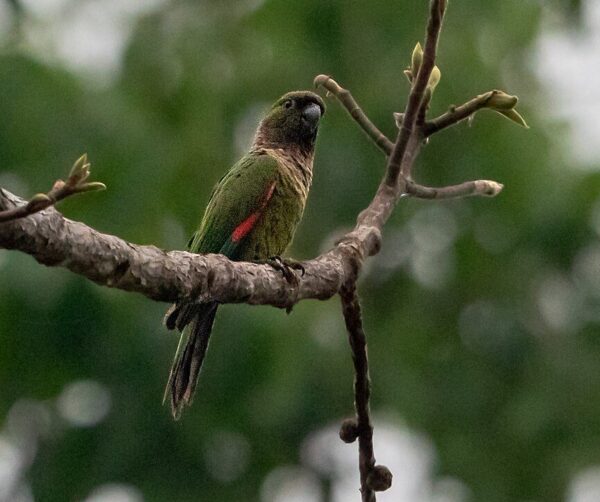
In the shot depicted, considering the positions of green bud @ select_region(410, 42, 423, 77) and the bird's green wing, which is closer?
green bud @ select_region(410, 42, 423, 77)

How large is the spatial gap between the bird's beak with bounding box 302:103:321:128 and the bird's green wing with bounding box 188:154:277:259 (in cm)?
60

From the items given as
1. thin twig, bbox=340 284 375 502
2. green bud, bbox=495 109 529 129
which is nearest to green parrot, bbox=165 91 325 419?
thin twig, bbox=340 284 375 502

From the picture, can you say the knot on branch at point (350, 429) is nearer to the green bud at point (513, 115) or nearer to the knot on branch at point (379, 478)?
the knot on branch at point (379, 478)

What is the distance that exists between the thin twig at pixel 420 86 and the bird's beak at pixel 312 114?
187cm

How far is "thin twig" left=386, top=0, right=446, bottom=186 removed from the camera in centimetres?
300

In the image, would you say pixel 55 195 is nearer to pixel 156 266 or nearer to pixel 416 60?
pixel 156 266

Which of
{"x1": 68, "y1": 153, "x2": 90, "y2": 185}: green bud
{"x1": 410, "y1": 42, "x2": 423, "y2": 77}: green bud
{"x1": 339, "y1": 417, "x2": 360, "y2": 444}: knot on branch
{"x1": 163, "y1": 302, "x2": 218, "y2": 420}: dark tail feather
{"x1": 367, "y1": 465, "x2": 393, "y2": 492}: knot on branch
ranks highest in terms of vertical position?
{"x1": 410, "y1": 42, "x2": 423, "y2": 77}: green bud

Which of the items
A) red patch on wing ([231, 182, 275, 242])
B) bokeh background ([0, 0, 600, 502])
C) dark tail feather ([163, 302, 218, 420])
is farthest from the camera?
bokeh background ([0, 0, 600, 502])

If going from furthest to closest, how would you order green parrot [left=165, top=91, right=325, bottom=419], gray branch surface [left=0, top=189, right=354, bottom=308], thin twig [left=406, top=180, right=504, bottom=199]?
green parrot [left=165, top=91, right=325, bottom=419], thin twig [left=406, top=180, right=504, bottom=199], gray branch surface [left=0, top=189, right=354, bottom=308]

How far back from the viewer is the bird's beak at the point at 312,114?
5430 mm

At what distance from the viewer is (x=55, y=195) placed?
7.57 feet

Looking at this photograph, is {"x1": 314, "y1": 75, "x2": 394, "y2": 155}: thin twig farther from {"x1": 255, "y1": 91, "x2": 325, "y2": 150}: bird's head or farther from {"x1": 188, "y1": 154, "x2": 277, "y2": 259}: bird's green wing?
{"x1": 255, "y1": 91, "x2": 325, "y2": 150}: bird's head

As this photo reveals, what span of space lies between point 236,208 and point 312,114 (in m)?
0.95

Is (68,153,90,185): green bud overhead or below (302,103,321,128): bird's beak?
below
